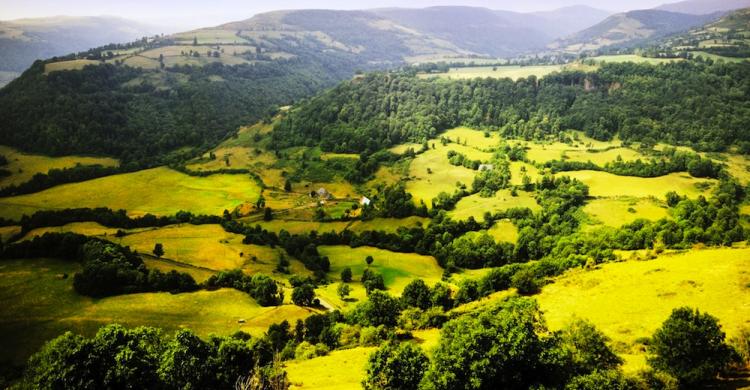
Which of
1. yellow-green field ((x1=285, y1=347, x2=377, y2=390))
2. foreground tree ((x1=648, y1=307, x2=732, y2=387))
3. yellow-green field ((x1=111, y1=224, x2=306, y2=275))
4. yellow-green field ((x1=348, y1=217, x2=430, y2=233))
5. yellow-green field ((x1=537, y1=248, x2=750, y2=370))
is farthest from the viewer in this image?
yellow-green field ((x1=348, y1=217, x2=430, y2=233))

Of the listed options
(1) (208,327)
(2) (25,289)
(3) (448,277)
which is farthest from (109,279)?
(3) (448,277)

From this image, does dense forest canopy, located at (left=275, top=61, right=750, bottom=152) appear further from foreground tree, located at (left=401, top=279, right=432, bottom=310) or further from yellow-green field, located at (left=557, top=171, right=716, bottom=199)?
foreground tree, located at (left=401, top=279, right=432, bottom=310)

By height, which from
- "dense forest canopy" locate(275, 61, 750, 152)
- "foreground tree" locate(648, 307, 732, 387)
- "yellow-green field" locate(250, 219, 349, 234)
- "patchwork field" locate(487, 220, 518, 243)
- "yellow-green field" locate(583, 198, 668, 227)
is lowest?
"yellow-green field" locate(250, 219, 349, 234)

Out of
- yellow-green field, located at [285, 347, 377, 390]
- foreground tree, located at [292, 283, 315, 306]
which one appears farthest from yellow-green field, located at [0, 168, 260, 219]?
yellow-green field, located at [285, 347, 377, 390]

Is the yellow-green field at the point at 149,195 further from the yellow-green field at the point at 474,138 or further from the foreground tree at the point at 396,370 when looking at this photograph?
the foreground tree at the point at 396,370

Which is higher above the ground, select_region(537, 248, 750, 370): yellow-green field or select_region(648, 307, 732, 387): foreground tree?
select_region(648, 307, 732, 387): foreground tree

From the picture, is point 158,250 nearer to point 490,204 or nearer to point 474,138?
point 490,204

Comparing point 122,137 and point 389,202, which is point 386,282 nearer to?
point 389,202

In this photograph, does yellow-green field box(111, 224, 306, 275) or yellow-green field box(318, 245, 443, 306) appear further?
yellow-green field box(111, 224, 306, 275)
